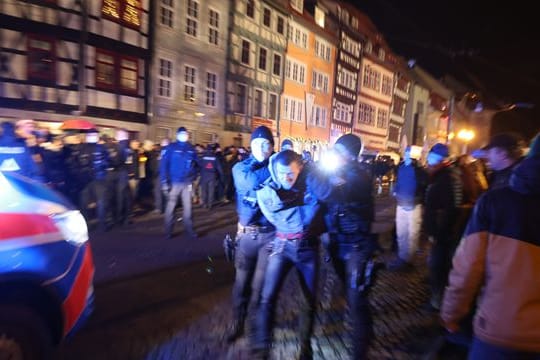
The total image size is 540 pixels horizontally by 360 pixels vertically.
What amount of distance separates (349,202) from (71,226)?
2.14 metres

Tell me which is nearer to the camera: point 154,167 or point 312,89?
point 154,167

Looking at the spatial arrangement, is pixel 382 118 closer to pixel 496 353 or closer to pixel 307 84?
pixel 307 84

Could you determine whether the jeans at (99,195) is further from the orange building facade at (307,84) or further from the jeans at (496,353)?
the orange building facade at (307,84)

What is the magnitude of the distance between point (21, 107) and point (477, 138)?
175ft

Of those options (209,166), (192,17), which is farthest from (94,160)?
(192,17)

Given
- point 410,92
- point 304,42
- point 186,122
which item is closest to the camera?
point 186,122

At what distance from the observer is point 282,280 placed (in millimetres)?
3559

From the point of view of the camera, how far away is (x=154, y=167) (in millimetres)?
11602

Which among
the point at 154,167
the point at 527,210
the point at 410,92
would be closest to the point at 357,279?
the point at 527,210

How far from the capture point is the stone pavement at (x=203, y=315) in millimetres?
3824

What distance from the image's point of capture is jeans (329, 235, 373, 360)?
137 inches

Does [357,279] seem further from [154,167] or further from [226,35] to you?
[226,35]

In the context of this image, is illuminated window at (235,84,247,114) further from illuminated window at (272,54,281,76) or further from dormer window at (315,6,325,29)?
dormer window at (315,6,325,29)

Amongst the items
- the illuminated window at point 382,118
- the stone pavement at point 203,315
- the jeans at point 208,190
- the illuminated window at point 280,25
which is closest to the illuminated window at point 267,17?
the illuminated window at point 280,25
